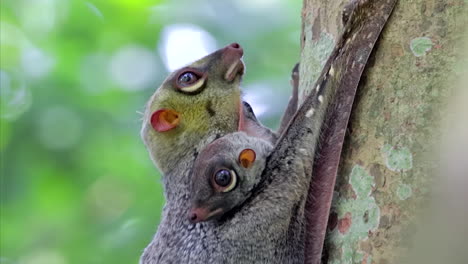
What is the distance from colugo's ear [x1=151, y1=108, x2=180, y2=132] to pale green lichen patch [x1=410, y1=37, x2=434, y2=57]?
1.57 metres

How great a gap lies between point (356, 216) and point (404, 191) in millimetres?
243

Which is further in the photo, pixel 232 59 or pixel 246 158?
pixel 232 59

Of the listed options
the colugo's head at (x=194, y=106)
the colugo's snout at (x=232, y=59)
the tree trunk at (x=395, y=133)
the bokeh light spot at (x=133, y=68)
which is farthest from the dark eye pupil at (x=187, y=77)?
the bokeh light spot at (x=133, y=68)

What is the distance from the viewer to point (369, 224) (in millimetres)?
2713

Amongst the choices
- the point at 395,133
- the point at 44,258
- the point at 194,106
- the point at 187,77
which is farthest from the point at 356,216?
the point at 44,258

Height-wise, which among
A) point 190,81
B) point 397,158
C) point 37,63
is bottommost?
point 397,158

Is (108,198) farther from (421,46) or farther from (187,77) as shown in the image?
(421,46)

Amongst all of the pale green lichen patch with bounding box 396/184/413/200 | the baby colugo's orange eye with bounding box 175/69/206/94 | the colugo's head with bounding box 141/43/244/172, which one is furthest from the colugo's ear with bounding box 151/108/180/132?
the pale green lichen patch with bounding box 396/184/413/200

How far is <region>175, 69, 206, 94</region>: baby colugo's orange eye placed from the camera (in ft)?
13.3

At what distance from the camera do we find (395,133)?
2.74m

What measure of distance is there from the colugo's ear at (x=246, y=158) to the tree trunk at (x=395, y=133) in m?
0.54

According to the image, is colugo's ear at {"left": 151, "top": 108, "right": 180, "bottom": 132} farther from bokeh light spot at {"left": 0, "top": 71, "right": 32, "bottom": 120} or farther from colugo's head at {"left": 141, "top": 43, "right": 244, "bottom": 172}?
bokeh light spot at {"left": 0, "top": 71, "right": 32, "bottom": 120}

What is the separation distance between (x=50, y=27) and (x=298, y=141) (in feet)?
12.0

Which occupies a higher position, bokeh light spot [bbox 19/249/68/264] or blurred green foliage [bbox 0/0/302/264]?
blurred green foliage [bbox 0/0/302/264]
